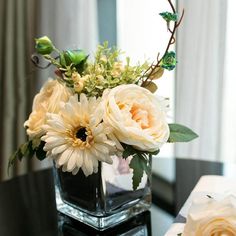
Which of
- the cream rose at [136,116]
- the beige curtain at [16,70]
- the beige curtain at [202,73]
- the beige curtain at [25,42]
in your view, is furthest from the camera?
the beige curtain at [16,70]

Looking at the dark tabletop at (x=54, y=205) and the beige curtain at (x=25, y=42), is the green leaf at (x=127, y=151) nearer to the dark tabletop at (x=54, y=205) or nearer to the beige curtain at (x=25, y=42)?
the dark tabletop at (x=54, y=205)

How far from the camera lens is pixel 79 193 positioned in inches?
34.9

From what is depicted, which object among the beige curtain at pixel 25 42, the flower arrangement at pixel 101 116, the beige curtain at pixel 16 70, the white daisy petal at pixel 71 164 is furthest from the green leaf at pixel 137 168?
the beige curtain at pixel 16 70

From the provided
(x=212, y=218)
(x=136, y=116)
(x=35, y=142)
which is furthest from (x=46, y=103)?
(x=212, y=218)

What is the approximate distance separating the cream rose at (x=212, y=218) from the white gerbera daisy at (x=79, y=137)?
7.9 inches

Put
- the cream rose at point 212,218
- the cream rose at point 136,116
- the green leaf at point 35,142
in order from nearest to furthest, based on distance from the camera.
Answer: the cream rose at point 212,218, the cream rose at point 136,116, the green leaf at point 35,142

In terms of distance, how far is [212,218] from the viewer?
604 millimetres

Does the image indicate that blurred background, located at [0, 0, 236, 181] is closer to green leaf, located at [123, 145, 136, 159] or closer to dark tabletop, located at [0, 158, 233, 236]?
dark tabletop, located at [0, 158, 233, 236]

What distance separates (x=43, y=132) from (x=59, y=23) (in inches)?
44.7

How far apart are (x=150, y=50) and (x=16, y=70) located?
2.15 feet

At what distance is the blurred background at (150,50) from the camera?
159cm

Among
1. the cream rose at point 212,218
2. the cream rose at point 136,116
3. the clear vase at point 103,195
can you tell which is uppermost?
the cream rose at point 136,116

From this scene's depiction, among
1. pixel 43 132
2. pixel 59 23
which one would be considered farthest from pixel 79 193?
pixel 59 23

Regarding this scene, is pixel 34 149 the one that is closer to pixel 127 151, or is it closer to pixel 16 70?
pixel 127 151
